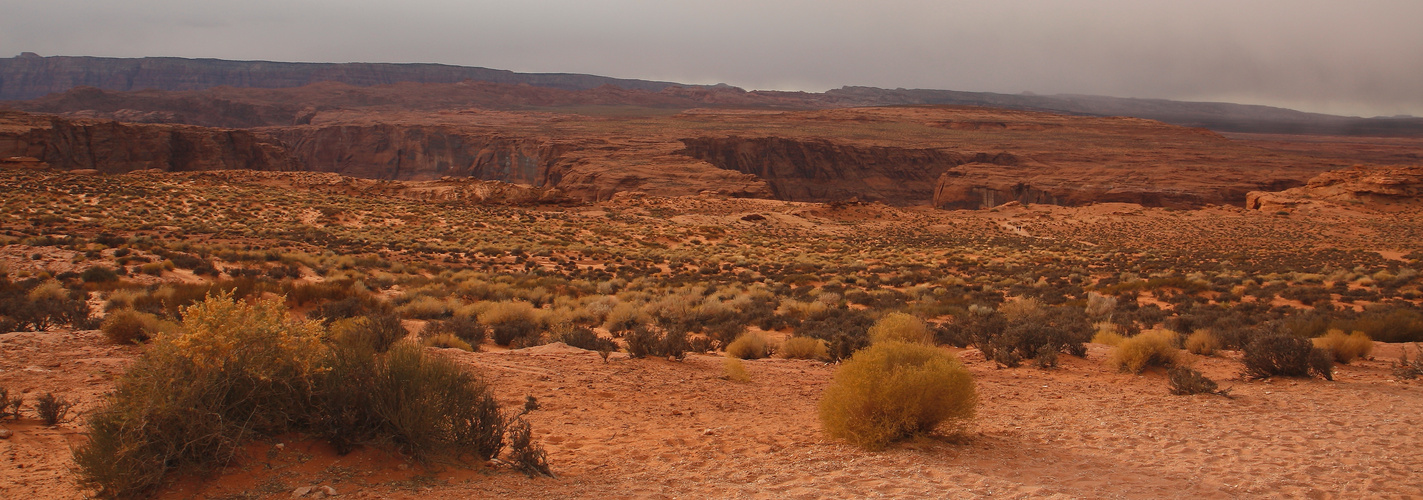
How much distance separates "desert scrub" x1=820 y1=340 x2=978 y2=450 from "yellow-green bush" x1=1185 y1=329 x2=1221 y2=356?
5837 millimetres

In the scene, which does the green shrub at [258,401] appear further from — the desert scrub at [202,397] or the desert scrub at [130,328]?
the desert scrub at [130,328]

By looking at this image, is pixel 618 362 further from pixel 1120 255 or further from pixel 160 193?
pixel 160 193

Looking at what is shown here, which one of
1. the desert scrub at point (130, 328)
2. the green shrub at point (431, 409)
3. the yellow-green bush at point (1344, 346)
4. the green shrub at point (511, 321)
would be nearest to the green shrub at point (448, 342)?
the green shrub at point (511, 321)

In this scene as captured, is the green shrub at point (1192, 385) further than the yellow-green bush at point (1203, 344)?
No

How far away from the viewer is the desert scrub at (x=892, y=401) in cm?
611

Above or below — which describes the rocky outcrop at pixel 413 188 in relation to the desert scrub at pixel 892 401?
below

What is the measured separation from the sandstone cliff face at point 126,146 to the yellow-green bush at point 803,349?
68.2 meters

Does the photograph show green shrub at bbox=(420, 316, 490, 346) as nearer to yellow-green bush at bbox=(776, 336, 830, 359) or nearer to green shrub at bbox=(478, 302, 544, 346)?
green shrub at bbox=(478, 302, 544, 346)

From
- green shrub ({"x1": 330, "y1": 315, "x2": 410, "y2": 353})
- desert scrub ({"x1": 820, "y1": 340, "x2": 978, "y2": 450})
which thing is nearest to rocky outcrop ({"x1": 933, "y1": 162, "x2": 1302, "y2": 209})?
desert scrub ({"x1": 820, "y1": 340, "x2": 978, "y2": 450})

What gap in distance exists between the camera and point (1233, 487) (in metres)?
5.38

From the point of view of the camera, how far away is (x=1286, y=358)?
8766 mm

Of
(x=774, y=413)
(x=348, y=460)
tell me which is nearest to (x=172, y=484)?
(x=348, y=460)

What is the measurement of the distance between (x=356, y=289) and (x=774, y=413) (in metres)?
10.4

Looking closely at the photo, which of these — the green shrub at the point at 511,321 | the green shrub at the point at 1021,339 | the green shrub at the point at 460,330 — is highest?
the green shrub at the point at 1021,339
